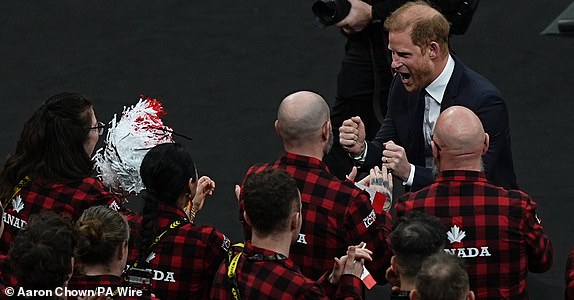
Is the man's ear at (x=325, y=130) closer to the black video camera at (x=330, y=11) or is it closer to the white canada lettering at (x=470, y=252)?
the white canada lettering at (x=470, y=252)

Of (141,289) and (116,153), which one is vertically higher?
(116,153)

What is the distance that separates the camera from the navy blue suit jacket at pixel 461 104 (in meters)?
5.58

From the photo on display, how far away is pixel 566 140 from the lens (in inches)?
311

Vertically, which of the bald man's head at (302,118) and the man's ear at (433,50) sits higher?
the man's ear at (433,50)

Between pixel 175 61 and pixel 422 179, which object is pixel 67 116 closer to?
pixel 422 179

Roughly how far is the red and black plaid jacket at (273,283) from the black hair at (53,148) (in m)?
1.05

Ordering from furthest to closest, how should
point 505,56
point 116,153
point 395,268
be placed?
point 505,56
point 116,153
point 395,268

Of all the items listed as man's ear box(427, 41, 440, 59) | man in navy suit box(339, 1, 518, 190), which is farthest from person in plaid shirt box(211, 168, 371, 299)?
man's ear box(427, 41, 440, 59)

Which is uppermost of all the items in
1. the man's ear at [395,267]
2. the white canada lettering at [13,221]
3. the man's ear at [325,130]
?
the man's ear at [325,130]

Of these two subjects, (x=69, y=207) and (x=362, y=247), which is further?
(x=69, y=207)

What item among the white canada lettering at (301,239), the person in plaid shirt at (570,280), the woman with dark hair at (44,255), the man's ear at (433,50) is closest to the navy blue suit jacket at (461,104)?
the man's ear at (433,50)

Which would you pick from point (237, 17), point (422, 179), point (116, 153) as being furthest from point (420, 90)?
point (237, 17)

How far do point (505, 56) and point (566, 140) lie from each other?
1.26m

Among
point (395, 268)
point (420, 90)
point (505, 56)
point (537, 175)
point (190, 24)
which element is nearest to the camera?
point (395, 268)
